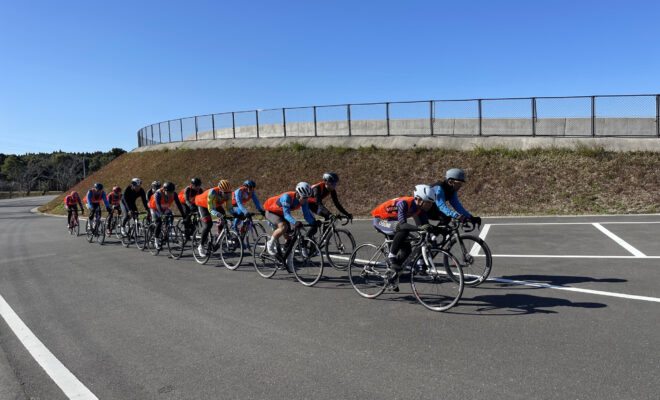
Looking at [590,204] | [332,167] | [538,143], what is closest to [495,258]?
[590,204]

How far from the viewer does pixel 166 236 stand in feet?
33.9

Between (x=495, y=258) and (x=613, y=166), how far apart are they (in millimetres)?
12861

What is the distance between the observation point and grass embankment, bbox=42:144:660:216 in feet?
52.7

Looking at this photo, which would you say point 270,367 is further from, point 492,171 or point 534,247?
point 492,171

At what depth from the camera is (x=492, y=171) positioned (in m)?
19.5

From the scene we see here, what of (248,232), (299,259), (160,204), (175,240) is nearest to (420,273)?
(299,259)

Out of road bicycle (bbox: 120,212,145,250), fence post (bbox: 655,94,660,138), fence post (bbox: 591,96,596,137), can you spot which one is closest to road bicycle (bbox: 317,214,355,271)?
road bicycle (bbox: 120,212,145,250)

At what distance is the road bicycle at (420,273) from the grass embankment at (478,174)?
37.2ft

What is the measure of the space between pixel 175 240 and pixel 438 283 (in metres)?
7.34

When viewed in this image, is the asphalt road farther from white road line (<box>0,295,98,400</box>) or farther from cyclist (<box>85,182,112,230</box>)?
cyclist (<box>85,182,112,230</box>)

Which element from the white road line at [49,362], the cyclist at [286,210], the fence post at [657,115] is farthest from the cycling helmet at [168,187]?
the fence post at [657,115]

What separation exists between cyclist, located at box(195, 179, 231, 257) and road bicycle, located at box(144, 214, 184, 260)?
3.83 ft

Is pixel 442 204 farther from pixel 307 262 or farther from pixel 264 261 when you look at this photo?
pixel 264 261

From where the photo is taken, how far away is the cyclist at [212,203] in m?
8.67
